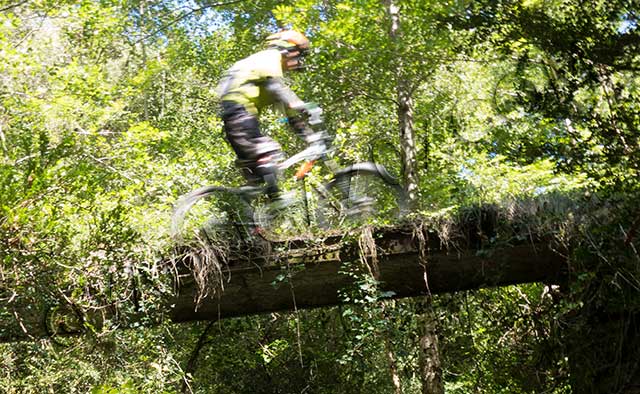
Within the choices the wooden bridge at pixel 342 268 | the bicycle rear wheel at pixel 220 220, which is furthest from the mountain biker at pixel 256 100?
the wooden bridge at pixel 342 268

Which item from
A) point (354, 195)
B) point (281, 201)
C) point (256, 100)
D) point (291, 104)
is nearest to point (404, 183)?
point (354, 195)

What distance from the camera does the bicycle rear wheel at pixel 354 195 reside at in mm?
6258

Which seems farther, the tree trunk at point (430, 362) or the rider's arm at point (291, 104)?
the tree trunk at point (430, 362)

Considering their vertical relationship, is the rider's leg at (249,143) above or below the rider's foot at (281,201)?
above

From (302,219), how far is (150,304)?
1478mm

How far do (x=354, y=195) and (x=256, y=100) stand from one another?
1206 millimetres

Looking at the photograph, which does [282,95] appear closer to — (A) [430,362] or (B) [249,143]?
(B) [249,143]

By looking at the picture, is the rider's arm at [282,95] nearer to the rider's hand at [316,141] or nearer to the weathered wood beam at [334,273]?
the rider's hand at [316,141]

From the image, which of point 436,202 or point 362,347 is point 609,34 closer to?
point 362,347

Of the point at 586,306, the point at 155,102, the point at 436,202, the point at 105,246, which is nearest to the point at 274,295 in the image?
the point at 105,246

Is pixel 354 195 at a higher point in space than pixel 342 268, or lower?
higher

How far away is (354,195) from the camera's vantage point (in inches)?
247

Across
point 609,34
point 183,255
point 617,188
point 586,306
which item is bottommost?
point 586,306

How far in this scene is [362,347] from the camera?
22.2 feet
